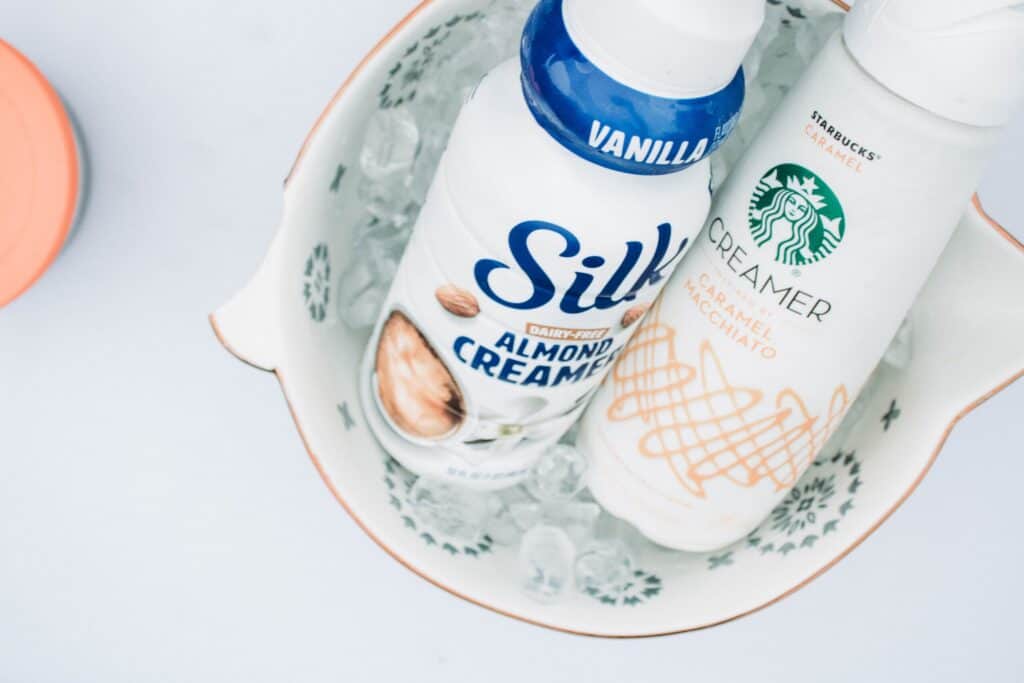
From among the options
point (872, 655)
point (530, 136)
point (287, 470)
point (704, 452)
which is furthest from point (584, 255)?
point (872, 655)

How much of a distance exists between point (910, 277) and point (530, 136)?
21 centimetres

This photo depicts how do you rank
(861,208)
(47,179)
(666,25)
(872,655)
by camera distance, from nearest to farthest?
(666,25), (861,208), (47,179), (872,655)

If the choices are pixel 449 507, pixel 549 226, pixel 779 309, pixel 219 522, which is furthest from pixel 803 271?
pixel 219 522

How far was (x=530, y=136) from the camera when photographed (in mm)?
376

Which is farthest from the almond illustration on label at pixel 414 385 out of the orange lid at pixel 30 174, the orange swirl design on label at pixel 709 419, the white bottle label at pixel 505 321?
the orange lid at pixel 30 174

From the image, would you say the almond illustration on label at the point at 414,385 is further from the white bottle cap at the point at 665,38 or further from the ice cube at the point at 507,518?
the white bottle cap at the point at 665,38

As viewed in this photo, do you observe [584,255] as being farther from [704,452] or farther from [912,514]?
[912,514]

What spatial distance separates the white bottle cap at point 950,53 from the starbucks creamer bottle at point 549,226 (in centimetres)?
8

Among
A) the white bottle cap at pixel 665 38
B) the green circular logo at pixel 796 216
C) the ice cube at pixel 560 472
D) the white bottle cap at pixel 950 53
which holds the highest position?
the white bottle cap at pixel 950 53

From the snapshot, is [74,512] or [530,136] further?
[74,512]

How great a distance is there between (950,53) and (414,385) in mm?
298

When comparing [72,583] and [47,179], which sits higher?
Result: [47,179]

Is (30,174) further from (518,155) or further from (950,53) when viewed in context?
(950,53)

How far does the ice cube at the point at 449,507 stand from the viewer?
1.67ft
